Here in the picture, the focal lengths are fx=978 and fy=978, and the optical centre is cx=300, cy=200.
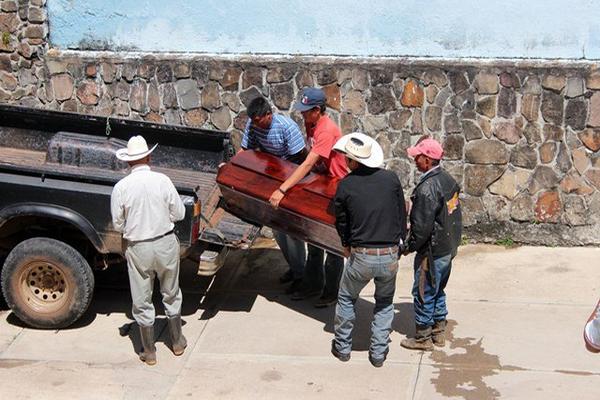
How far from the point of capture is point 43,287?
8.08m

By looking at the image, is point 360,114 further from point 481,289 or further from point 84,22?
point 84,22

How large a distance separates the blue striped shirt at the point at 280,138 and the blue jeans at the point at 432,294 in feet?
5.27

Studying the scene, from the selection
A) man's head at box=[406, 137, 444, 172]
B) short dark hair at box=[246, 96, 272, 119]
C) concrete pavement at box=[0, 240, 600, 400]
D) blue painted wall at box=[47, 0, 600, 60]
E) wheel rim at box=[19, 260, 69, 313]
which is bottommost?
concrete pavement at box=[0, 240, 600, 400]

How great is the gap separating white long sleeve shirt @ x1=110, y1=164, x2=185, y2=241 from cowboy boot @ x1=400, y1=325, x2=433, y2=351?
2152mm

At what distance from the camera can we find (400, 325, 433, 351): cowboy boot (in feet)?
25.4

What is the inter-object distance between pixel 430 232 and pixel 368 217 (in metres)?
0.55

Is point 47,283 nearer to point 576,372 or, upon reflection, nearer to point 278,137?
point 278,137

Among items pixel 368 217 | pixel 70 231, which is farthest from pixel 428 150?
pixel 70 231

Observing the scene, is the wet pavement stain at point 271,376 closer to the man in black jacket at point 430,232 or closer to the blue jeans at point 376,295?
the blue jeans at point 376,295

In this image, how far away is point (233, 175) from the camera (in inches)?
326

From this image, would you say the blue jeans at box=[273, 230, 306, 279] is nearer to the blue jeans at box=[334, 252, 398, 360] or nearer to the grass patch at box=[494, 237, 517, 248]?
the blue jeans at box=[334, 252, 398, 360]

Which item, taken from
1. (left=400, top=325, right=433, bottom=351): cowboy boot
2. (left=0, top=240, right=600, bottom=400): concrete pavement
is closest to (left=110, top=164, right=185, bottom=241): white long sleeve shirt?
(left=0, top=240, right=600, bottom=400): concrete pavement

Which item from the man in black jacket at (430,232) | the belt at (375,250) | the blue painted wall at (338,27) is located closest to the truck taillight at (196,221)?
the belt at (375,250)

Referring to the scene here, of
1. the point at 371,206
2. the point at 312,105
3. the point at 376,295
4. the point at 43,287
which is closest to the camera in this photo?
the point at 371,206
